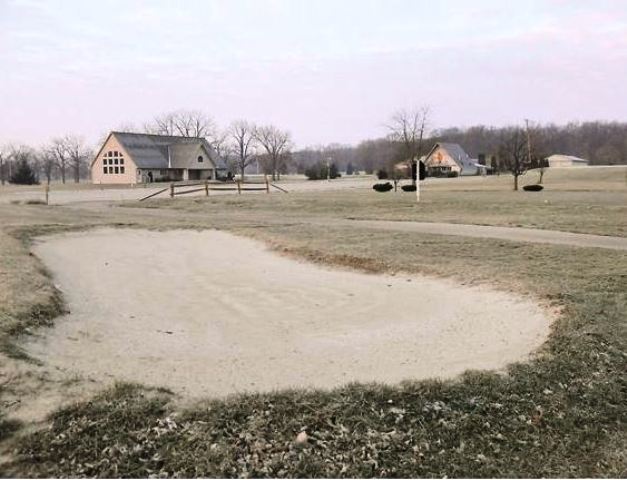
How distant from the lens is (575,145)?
461ft

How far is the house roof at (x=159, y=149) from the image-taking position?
77.4 metres

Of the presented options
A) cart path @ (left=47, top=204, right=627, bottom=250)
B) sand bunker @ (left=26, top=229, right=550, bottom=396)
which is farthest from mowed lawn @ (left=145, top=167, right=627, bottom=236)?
sand bunker @ (left=26, top=229, right=550, bottom=396)

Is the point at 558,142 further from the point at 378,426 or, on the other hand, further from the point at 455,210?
the point at 378,426

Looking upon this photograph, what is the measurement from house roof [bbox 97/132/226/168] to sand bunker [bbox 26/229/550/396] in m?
67.0

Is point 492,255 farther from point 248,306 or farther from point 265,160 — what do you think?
point 265,160

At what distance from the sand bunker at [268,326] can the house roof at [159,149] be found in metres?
67.0

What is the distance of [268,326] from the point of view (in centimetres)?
827

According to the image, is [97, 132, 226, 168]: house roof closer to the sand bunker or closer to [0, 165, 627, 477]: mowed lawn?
the sand bunker

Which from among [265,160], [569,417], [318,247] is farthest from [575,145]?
[569,417]

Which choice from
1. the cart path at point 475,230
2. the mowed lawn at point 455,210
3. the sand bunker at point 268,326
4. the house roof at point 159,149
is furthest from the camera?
the house roof at point 159,149

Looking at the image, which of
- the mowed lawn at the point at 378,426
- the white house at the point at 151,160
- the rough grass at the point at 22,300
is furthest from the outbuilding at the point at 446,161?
the mowed lawn at the point at 378,426

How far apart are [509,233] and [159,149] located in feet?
232

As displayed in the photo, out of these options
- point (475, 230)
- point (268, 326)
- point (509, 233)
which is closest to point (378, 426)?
point (268, 326)

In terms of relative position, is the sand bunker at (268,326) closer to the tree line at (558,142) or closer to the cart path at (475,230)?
the cart path at (475,230)
